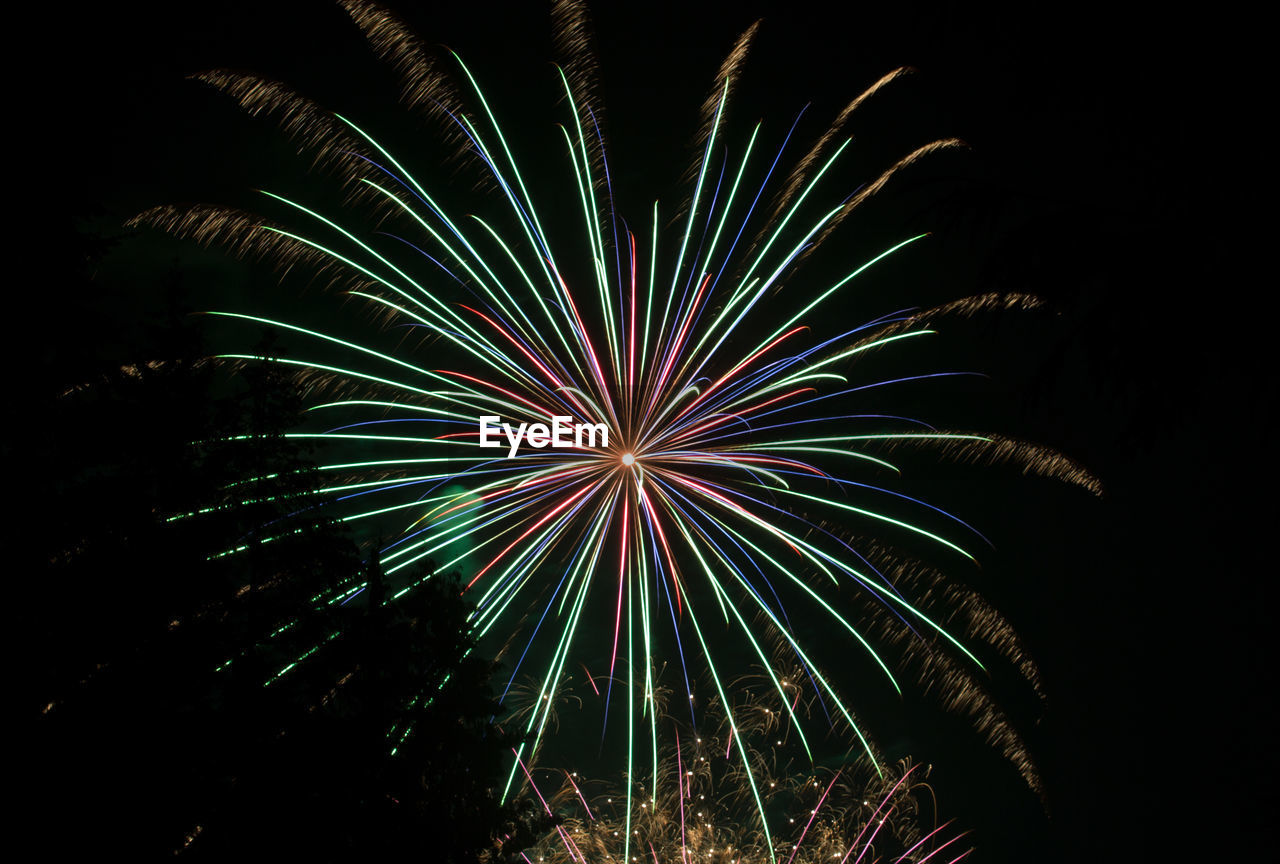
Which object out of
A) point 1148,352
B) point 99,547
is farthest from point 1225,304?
point 99,547

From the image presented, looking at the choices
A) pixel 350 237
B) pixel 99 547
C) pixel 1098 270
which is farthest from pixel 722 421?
pixel 1098 270

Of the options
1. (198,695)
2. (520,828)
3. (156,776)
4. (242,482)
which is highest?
(242,482)

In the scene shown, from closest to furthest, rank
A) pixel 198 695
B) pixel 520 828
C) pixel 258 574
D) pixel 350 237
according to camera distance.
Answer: pixel 198 695, pixel 258 574, pixel 520 828, pixel 350 237

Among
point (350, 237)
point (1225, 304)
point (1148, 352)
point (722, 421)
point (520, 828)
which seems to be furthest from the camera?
point (722, 421)

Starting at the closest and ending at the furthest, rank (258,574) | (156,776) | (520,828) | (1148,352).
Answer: (1148,352) → (156,776) → (258,574) → (520,828)

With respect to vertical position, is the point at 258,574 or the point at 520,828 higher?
the point at 258,574

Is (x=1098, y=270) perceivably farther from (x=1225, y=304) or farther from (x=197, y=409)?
(x=197, y=409)

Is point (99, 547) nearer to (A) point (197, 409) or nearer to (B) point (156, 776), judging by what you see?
(A) point (197, 409)

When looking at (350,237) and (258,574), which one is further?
(350,237)

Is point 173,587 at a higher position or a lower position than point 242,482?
lower
